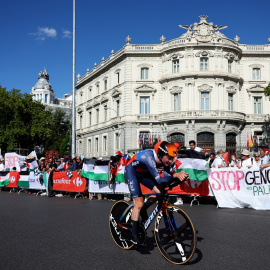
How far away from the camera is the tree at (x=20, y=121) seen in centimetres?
4459

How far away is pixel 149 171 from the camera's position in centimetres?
477

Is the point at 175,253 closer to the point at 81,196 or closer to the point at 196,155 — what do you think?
the point at 196,155

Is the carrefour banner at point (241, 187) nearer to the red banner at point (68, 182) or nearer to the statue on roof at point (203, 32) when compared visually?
the red banner at point (68, 182)

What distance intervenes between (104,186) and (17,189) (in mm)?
8337

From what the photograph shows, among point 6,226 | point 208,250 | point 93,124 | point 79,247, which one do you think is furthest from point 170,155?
point 93,124

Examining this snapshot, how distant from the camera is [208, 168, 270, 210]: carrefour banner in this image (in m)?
9.98

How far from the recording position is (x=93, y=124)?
49969mm

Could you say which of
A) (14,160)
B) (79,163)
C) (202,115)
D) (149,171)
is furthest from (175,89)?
(149,171)

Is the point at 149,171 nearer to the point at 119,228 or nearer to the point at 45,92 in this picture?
the point at 119,228

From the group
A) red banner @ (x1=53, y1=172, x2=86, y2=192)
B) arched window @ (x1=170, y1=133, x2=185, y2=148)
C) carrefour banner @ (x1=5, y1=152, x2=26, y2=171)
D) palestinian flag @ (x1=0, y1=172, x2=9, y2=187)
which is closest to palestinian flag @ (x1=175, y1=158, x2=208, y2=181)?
red banner @ (x1=53, y1=172, x2=86, y2=192)

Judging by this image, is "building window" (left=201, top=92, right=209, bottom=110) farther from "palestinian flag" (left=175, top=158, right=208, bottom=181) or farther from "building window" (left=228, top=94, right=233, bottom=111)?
"palestinian flag" (left=175, top=158, right=208, bottom=181)

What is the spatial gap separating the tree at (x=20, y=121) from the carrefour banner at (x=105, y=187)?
108ft

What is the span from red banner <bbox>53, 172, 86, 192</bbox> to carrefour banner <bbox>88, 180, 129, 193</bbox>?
613mm

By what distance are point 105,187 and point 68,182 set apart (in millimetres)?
2357
